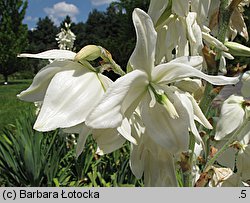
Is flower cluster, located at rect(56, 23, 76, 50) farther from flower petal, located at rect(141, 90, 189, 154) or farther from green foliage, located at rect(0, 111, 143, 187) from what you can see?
flower petal, located at rect(141, 90, 189, 154)

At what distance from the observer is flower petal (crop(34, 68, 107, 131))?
0.49 metres

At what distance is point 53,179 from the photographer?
231 centimetres

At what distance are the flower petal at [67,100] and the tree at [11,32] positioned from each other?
1567 centimetres

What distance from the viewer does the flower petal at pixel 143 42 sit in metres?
0.47

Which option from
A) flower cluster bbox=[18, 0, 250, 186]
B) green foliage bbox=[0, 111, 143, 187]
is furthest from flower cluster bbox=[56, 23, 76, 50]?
flower cluster bbox=[18, 0, 250, 186]

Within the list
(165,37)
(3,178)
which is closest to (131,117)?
(165,37)

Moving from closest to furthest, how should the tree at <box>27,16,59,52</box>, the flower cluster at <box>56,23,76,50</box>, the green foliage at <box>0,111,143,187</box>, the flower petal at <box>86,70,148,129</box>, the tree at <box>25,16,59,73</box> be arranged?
the flower petal at <box>86,70,148,129</box>, the green foliage at <box>0,111,143,187</box>, the flower cluster at <box>56,23,76,50</box>, the tree at <box>25,16,59,73</box>, the tree at <box>27,16,59,52</box>

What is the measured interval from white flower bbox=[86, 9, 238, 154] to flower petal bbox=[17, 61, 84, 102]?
0.10m

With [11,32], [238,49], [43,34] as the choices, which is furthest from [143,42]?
[43,34]

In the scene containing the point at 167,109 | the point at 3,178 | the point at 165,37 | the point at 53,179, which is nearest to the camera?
the point at 167,109
